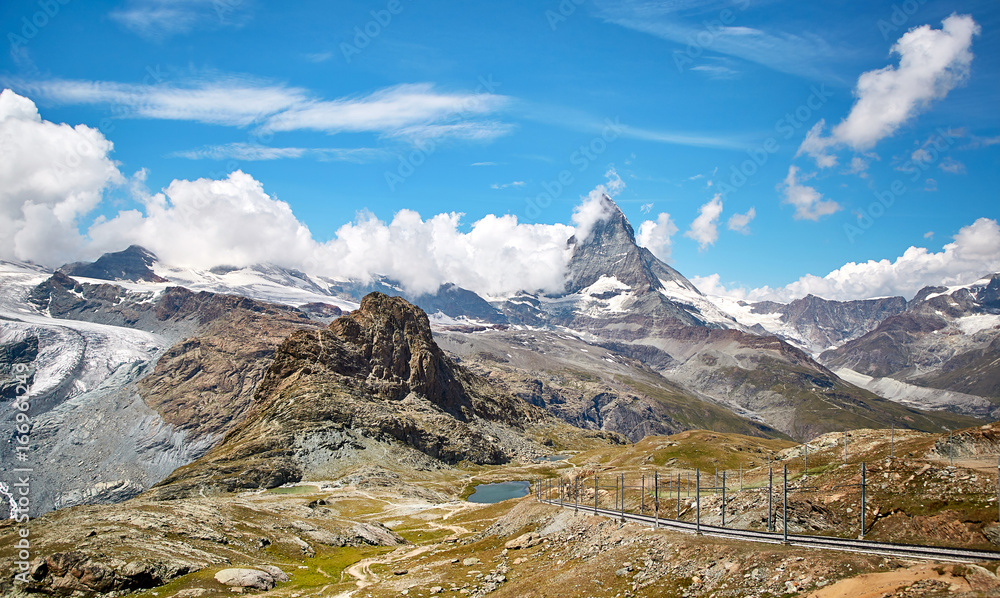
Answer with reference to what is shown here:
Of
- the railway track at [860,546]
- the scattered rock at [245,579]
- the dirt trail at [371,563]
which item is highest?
the railway track at [860,546]

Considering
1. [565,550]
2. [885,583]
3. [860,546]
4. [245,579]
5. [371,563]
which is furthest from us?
[371,563]

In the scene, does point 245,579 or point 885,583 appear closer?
point 885,583

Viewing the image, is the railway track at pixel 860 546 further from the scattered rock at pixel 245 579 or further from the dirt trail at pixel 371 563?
the scattered rock at pixel 245 579

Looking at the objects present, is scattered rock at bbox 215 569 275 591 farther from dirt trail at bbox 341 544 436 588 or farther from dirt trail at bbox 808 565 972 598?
dirt trail at bbox 808 565 972 598

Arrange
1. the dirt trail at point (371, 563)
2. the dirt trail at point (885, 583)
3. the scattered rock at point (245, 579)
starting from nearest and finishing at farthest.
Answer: the dirt trail at point (885, 583)
the scattered rock at point (245, 579)
the dirt trail at point (371, 563)

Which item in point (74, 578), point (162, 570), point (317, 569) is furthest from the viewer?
point (317, 569)

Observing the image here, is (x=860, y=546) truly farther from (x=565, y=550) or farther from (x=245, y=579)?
(x=245, y=579)

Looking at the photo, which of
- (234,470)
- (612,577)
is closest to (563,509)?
(612,577)

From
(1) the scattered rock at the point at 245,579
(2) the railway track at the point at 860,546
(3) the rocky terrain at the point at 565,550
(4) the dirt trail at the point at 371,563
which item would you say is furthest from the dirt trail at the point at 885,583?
(1) the scattered rock at the point at 245,579

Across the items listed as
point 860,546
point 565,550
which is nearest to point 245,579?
point 565,550

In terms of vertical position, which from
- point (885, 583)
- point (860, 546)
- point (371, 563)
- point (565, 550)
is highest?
point (885, 583)

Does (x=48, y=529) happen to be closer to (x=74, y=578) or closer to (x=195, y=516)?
(x=74, y=578)
